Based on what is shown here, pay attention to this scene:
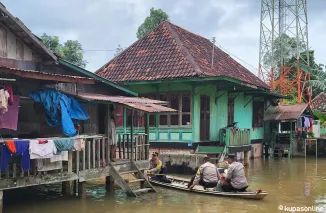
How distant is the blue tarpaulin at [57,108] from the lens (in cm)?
1068

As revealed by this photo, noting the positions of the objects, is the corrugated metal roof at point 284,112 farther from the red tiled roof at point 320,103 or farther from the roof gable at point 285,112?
the red tiled roof at point 320,103

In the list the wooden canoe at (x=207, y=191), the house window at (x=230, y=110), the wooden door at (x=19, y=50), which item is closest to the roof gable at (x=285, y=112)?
the house window at (x=230, y=110)

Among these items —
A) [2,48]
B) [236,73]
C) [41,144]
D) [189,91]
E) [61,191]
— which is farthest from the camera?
[236,73]

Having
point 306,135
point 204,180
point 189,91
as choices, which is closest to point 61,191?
point 204,180

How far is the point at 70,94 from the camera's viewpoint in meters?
11.3

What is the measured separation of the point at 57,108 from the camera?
35.5ft

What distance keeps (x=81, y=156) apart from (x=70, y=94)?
1.87 metres

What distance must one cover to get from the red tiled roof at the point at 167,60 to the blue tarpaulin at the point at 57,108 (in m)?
7.18

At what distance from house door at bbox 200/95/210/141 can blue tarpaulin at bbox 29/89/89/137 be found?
8.35m

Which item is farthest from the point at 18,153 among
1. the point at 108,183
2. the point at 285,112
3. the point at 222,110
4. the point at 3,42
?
the point at 285,112

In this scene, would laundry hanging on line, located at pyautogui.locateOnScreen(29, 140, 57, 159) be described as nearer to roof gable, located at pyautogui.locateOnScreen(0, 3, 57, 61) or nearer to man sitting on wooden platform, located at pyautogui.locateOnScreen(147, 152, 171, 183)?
roof gable, located at pyautogui.locateOnScreen(0, 3, 57, 61)

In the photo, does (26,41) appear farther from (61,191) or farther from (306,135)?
(306,135)

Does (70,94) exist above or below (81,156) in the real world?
above

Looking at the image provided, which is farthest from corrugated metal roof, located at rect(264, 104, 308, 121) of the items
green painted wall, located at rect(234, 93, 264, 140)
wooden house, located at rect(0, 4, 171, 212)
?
wooden house, located at rect(0, 4, 171, 212)
